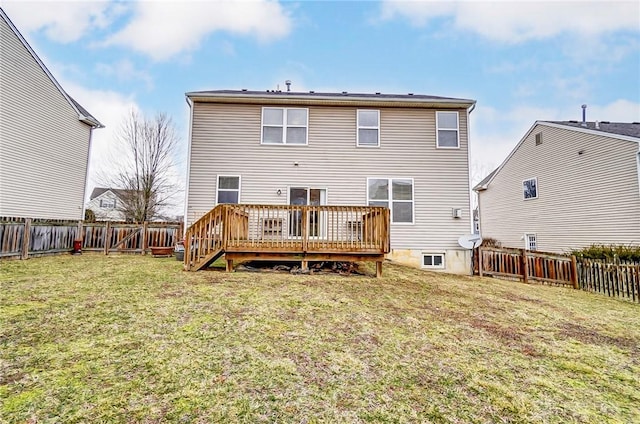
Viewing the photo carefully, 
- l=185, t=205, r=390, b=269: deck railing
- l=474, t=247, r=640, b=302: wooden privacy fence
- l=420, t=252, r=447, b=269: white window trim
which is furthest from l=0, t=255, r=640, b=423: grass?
l=420, t=252, r=447, b=269: white window trim

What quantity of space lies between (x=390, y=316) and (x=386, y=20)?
49.1 feet

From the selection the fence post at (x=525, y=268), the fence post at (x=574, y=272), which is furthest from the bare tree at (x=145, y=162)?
the fence post at (x=574, y=272)

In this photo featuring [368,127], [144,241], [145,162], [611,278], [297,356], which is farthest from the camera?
[145,162]

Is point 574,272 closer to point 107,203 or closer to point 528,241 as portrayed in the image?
point 528,241

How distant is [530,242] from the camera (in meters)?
15.7

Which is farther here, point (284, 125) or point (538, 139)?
point (538, 139)

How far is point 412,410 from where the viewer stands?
2.58 m

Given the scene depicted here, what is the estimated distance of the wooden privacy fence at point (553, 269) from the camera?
8508 millimetres

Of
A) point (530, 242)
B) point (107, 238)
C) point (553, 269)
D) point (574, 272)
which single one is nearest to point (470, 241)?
point (553, 269)

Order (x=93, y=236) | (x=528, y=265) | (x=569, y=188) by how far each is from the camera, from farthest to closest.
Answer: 1. (x=569, y=188)
2. (x=93, y=236)
3. (x=528, y=265)

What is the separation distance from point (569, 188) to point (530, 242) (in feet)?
11.1

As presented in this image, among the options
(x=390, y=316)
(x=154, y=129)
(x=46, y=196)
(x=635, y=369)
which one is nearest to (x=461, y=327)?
(x=390, y=316)

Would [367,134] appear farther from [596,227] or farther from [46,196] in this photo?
[46,196]

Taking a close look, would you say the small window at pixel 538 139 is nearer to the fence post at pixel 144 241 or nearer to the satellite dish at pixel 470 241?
the satellite dish at pixel 470 241
